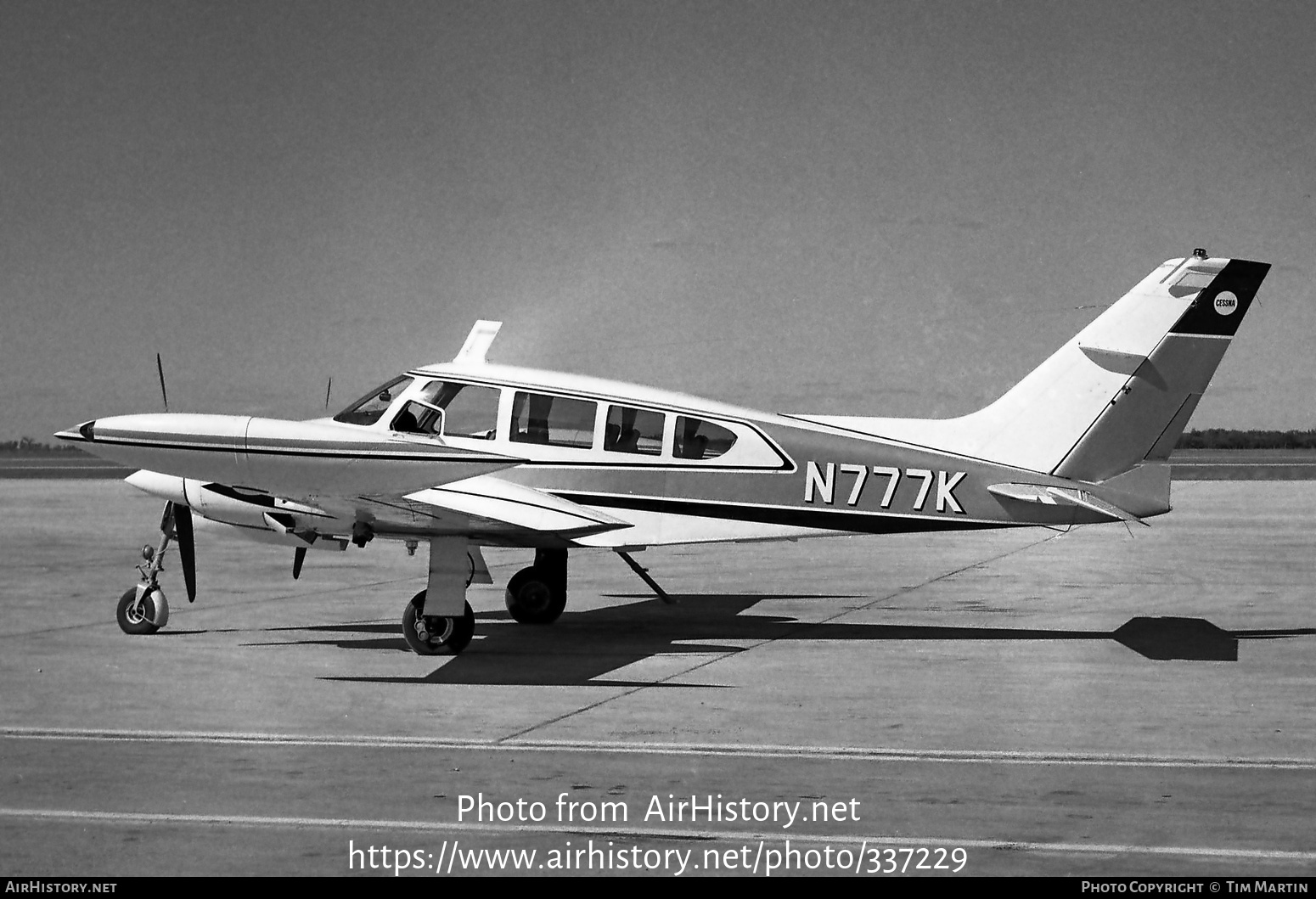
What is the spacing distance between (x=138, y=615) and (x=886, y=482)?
319 inches

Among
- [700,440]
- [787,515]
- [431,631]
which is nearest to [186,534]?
[431,631]

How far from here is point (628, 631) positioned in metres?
15.7

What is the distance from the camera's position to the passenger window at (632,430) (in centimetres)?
1485

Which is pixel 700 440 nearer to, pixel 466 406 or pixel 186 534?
pixel 466 406

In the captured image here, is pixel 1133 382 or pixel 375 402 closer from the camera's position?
pixel 1133 382

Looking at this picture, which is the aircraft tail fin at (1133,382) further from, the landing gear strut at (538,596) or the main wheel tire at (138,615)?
the main wheel tire at (138,615)

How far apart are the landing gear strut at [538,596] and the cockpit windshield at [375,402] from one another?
258 cm

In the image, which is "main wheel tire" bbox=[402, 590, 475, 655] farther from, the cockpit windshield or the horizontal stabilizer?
the horizontal stabilizer

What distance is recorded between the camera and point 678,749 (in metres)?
9.34

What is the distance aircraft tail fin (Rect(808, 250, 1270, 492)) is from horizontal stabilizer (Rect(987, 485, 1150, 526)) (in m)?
0.26

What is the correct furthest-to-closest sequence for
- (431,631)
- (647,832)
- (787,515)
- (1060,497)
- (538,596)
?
(538,596) < (787,515) < (1060,497) < (431,631) < (647,832)

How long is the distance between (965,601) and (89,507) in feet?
101
